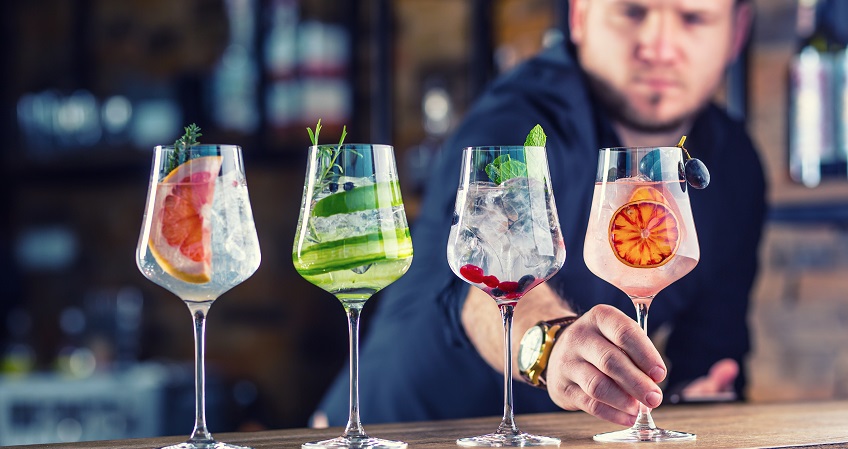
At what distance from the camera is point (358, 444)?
1103 mm

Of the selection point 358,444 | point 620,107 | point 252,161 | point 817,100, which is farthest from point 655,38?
point 252,161

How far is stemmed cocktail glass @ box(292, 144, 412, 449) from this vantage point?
112cm

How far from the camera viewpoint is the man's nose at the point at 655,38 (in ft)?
8.56

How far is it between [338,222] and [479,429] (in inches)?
13.2

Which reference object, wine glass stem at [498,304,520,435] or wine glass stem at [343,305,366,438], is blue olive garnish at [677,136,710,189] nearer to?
wine glass stem at [498,304,520,435]

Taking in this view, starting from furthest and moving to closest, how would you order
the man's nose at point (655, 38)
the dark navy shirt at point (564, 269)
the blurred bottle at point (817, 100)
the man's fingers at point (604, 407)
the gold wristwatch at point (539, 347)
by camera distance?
the blurred bottle at point (817, 100)
the man's nose at point (655, 38)
the dark navy shirt at point (564, 269)
the gold wristwatch at point (539, 347)
the man's fingers at point (604, 407)

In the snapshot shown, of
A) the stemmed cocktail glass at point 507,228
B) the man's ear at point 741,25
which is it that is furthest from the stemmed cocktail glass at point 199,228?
the man's ear at point 741,25

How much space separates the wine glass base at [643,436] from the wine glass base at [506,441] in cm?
6

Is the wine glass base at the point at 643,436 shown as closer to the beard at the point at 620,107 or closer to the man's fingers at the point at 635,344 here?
the man's fingers at the point at 635,344

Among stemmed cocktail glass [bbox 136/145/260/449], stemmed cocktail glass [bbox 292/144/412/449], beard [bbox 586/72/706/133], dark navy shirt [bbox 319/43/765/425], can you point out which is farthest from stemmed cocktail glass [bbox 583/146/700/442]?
beard [bbox 586/72/706/133]

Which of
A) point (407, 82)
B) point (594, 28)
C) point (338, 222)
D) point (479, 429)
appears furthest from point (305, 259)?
point (407, 82)

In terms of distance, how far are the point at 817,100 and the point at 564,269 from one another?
1.03 m

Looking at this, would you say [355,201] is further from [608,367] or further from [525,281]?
[608,367]

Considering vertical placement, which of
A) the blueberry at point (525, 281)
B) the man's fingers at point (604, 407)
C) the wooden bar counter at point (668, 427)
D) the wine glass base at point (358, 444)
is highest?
the blueberry at point (525, 281)
